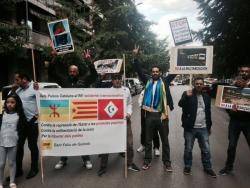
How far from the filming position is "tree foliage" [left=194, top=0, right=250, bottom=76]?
24659 millimetres

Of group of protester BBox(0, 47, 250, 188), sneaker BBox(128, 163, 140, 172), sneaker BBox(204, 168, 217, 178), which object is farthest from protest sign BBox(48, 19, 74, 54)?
Result: sneaker BBox(204, 168, 217, 178)

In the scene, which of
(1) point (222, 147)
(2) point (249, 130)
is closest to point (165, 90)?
(2) point (249, 130)

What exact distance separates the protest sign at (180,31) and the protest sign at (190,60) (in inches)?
9.2

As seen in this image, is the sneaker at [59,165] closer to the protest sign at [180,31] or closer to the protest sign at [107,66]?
the protest sign at [107,66]

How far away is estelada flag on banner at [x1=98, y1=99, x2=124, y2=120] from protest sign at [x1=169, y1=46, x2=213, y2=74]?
1.45 m

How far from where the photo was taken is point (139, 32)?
37.7 m

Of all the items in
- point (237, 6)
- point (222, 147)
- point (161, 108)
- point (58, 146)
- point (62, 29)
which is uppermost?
point (237, 6)

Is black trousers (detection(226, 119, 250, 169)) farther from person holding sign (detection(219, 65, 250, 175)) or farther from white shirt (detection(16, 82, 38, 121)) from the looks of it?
white shirt (detection(16, 82, 38, 121))

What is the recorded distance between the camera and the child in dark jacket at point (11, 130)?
6926 millimetres

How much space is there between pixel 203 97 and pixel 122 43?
2811 centimetres

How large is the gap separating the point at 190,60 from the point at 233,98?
3.92 feet

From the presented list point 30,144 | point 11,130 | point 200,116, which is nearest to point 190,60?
point 200,116

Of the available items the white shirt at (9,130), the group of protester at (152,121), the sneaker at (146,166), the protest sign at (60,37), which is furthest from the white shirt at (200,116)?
the white shirt at (9,130)

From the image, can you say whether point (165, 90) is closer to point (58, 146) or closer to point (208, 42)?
point (58, 146)
